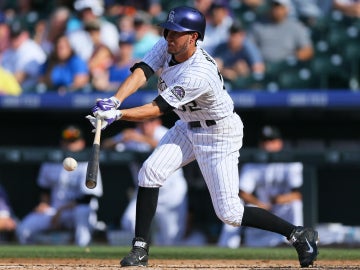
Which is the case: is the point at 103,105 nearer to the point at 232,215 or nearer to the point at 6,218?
the point at 232,215

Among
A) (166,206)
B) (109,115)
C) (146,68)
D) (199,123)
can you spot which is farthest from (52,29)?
(109,115)

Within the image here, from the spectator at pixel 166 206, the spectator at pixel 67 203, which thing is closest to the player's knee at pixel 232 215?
the spectator at pixel 166 206

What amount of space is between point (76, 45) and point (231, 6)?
1.94 m

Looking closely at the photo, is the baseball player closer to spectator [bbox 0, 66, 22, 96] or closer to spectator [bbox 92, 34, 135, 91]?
spectator [bbox 92, 34, 135, 91]

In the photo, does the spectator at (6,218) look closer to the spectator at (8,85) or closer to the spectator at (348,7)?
the spectator at (8,85)

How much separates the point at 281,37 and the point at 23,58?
318 cm

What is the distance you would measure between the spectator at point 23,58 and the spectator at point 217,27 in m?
2.07

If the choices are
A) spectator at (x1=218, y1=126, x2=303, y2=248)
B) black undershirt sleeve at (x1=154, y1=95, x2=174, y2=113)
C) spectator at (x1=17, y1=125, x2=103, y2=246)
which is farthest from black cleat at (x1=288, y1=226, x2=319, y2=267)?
spectator at (x1=17, y1=125, x2=103, y2=246)

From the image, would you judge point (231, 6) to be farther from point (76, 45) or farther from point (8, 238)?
point (8, 238)

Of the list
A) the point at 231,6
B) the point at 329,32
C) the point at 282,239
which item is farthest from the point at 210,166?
the point at 231,6

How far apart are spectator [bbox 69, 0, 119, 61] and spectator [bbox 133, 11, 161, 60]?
380 mm

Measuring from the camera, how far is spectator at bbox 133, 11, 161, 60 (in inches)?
395

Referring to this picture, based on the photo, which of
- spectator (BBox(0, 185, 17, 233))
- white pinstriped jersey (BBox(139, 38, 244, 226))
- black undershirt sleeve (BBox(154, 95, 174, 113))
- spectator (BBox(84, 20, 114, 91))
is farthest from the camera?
spectator (BBox(84, 20, 114, 91))

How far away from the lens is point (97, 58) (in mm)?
10039
